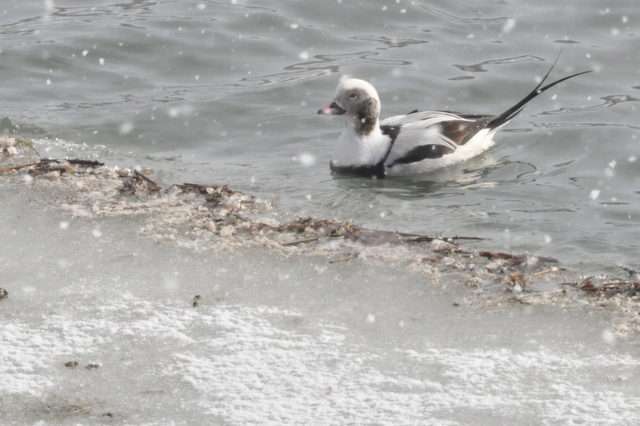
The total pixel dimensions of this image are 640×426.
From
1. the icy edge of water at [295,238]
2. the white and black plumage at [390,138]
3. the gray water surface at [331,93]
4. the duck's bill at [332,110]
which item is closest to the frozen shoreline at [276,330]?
the icy edge of water at [295,238]

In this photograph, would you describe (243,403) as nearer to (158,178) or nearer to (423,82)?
(158,178)

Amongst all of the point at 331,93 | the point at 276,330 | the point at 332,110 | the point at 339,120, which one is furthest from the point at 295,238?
→ the point at 331,93

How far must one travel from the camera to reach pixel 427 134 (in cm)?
878

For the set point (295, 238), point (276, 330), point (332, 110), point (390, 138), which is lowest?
point (276, 330)

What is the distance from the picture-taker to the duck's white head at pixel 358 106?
A: 8.79m

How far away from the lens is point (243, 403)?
3.90 metres

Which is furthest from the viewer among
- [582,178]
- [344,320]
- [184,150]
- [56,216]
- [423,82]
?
[423,82]

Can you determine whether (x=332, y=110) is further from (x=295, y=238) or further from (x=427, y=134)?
(x=295, y=238)

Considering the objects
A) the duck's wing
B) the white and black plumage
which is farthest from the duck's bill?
the duck's wing

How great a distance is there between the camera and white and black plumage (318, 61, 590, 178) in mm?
8664

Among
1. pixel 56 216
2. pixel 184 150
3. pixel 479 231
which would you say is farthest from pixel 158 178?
pixel 479 231

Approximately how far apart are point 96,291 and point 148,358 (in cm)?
83

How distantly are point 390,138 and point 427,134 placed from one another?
0.33m

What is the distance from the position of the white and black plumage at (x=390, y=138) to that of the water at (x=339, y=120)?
174 mm
